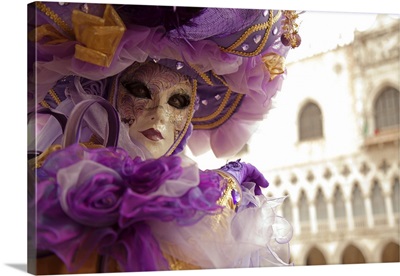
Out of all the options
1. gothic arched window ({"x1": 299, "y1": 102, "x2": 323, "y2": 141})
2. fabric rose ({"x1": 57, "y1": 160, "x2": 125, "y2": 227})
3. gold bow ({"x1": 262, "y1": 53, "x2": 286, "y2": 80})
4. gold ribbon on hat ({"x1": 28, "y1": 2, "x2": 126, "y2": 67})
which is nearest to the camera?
fabric rose ({"x1": 57, "y1": 160, "x2": 125, "y2": 227})

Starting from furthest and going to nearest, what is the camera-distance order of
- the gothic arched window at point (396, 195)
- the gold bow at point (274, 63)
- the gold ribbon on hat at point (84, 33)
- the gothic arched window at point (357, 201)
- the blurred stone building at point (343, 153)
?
the gothic arched window at point (357, 201), the blurred stone building at point (343, 153), the gothic arched window at point (396, 195), the gold bow at point (274, 63), the gold ribbon on hat at point (84, 33)

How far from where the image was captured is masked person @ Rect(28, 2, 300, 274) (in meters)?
1.38

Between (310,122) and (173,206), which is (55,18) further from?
(310,122)

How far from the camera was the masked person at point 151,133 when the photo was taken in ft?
4.53

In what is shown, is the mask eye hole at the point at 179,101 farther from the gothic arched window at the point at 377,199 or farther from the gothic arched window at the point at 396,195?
the gothic arched window at the point at 377,199

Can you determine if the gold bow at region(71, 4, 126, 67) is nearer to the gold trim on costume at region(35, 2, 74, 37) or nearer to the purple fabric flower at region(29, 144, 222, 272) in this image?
the gold trim on costume at region(35, 2, 74, 37)

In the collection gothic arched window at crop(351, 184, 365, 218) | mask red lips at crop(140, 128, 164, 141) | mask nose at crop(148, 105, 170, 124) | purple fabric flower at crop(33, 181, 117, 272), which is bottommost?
gothic arched window at crop(351, 184, 365, 218)

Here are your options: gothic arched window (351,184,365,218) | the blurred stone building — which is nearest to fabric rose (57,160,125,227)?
the blurred stone building

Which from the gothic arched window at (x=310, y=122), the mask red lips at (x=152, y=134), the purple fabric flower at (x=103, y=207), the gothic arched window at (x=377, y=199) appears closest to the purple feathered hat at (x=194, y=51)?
the mask red lips at (x=152, y=134)

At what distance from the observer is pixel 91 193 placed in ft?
4.46

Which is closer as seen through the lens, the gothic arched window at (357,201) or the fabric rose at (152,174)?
the fabric rose at (152,174)

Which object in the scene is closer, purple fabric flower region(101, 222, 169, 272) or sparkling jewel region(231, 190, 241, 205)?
purple fabric flower region(101, 222, 169, 272)

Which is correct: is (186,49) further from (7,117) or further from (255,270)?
(255,270)

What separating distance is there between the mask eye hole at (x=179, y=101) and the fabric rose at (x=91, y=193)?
0.37 meters
